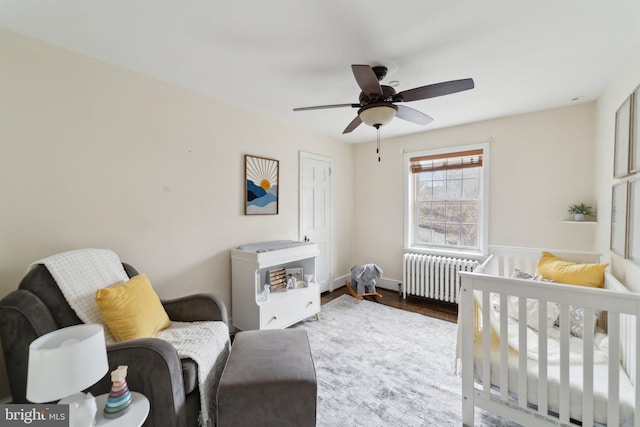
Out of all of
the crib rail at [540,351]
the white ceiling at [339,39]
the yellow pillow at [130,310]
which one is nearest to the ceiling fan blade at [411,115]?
the white ceiling at [339,39]

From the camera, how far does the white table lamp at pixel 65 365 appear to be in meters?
0.91

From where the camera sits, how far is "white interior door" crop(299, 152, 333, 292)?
3611 millimetres

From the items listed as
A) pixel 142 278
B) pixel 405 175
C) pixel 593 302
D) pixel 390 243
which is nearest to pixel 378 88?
pixel 593 302

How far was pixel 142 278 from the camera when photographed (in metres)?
1.82

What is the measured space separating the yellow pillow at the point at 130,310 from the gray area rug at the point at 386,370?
4.04 ft

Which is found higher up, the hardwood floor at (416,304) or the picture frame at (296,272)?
the picture frame at (296,272)

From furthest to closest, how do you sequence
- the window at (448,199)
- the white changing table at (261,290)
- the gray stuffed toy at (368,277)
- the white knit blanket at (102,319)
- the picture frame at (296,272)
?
the gray stuffed toy at (368,277), the window at (448,199), the picture frame at (296,272), the white changing table at (261,290), the white knit blanket at (102,319)

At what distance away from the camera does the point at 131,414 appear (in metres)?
1.11

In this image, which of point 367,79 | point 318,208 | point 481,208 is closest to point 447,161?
point 481,208

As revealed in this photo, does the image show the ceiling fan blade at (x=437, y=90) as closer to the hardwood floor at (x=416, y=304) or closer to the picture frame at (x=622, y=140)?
the picture frame at (x=622, y=140)

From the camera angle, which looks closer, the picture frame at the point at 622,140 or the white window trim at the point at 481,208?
the picture frame at the point at 622,140

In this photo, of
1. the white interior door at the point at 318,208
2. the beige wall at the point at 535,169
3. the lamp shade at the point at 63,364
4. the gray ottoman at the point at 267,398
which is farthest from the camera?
the white interior door at the point at 318,208

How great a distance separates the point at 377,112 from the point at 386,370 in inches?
79.8

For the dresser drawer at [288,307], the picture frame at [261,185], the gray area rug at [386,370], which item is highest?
the picture frame at [261,185]
